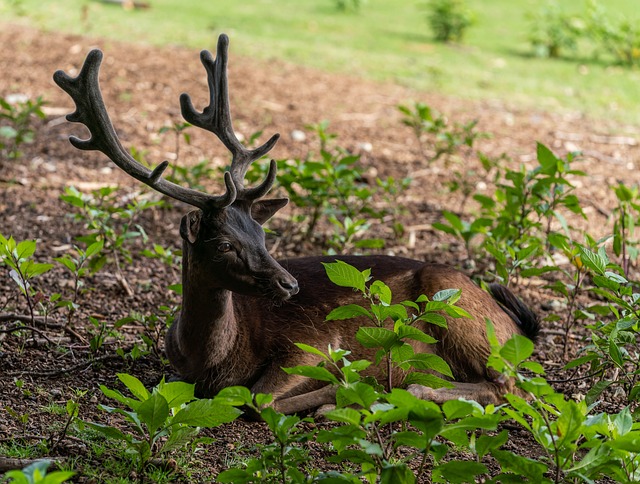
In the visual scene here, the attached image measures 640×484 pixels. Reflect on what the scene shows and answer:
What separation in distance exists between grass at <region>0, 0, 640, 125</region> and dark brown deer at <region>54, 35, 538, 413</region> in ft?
24.2

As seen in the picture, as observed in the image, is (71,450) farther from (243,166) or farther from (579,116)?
(579,116)

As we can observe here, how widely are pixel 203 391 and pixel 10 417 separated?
2.95 ft

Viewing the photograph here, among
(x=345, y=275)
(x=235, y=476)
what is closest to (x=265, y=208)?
(x=345, y=275)

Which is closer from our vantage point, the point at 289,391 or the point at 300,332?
the point at 289,391

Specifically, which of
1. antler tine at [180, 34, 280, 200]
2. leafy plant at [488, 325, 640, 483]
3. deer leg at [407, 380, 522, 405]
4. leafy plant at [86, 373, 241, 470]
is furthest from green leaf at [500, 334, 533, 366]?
antler tine at [180, 34, 280, 200]

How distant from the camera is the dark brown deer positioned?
4062mm

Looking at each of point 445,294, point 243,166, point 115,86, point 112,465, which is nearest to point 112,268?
point 243,166

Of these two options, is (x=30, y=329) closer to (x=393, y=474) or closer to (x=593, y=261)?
(x=393, y=474)

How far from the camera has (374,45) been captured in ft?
47.7

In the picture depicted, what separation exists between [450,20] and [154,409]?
1254 centimetres

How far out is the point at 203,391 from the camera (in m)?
4.37

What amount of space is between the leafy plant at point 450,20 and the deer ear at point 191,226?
11.3 metres

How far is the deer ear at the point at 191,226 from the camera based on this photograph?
4.07 m

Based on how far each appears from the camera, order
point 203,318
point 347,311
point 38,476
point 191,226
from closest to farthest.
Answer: point 38,476
point 347,311
point 191,226
point 203,318
